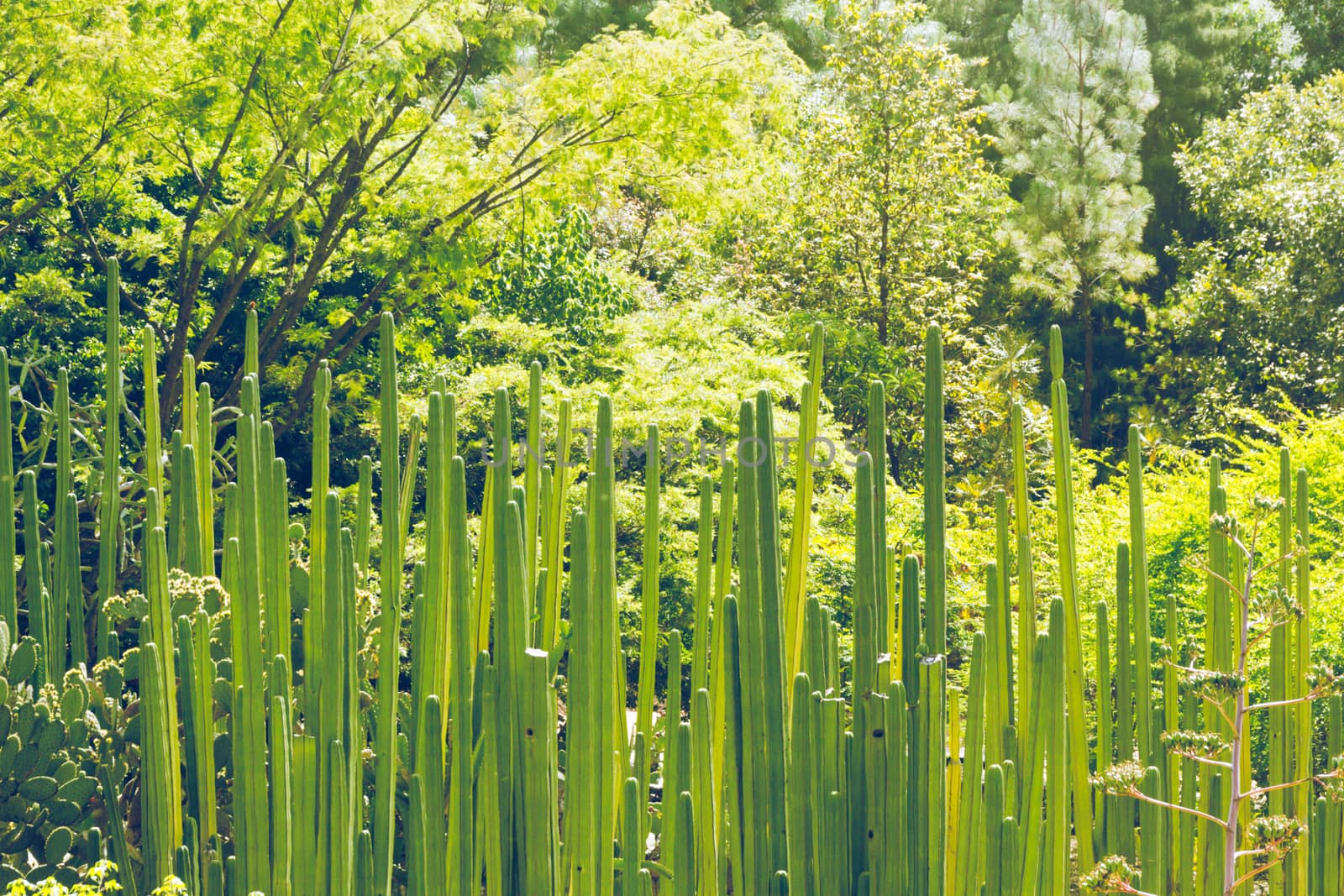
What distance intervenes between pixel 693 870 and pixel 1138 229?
8.50 metres

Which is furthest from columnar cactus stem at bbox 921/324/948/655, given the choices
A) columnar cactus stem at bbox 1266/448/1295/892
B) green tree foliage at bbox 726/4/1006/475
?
green tree foliage at bbox 726/4/1006/475

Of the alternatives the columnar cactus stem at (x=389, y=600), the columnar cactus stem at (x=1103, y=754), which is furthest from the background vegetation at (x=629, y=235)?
the columnar cactus stem at (x=1103, y=754)

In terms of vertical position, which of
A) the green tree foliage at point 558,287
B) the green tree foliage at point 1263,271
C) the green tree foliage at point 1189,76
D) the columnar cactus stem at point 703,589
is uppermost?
the green tree foliage at point 1189,76

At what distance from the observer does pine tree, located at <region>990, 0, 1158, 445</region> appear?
837 centimetres

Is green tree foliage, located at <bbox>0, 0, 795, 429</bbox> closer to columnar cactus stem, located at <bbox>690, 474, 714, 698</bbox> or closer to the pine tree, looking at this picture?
columnar cactus stem, located at <bbox>690, 474, 714, 698</bbox>

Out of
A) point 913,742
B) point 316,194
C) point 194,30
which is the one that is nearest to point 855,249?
point 316,194

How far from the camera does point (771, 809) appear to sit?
73 cm

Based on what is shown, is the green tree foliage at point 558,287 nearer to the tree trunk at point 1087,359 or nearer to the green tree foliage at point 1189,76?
the tree trunk at point 1087,359

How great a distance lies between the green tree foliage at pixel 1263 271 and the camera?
6645 millimetres

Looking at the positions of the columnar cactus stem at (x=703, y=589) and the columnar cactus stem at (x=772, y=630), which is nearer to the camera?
the columnar cactus stem at (x=772, y=630)

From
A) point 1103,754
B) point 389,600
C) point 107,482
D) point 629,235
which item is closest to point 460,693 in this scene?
point 389,600

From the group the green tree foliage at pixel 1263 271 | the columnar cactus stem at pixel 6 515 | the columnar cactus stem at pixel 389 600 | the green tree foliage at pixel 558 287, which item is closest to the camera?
the columnar cactus stem at pixel 389 600

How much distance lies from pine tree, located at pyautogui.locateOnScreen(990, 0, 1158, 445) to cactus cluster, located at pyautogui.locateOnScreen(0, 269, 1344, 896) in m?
7.81

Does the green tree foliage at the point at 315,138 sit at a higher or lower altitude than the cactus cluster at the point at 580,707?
higher
